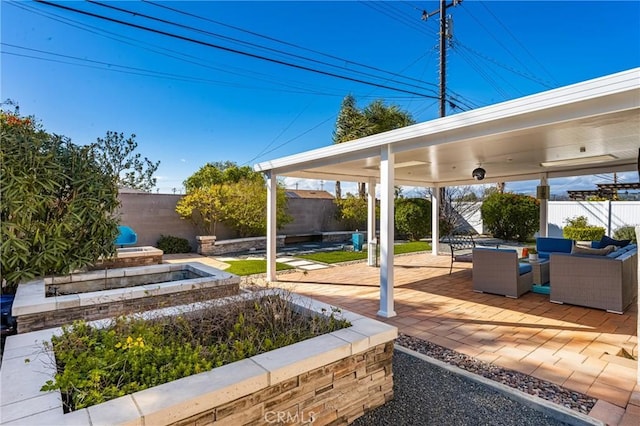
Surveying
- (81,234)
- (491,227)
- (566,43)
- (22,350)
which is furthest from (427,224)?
(22,350)

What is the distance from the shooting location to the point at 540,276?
6184mm

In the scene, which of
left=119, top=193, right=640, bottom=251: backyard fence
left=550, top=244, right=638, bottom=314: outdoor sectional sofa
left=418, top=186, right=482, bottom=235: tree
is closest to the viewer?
left=550, top=244, right=638, bottom=314: outdoor sectional sofa

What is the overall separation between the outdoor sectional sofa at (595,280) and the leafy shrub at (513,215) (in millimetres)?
10364

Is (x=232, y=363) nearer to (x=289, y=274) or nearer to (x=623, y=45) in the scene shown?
(x=289, y=274)

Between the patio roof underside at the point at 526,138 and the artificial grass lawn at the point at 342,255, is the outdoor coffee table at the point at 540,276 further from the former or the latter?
the artificial grass lawn at the point at 342,255

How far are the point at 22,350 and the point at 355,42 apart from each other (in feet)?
34.3

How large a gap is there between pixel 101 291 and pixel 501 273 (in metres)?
6.20

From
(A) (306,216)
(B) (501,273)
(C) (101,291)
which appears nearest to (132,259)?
(C) (101,291)

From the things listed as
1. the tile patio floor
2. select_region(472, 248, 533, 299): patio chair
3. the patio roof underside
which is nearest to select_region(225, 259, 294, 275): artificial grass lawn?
the tile patio floor

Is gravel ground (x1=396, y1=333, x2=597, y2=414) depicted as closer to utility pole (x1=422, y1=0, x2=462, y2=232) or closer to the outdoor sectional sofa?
the outdoor sectional sofa

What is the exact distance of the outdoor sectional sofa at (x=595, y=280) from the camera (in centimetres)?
478

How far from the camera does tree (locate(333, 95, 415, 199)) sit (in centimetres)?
1571

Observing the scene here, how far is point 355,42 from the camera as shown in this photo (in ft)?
33.1

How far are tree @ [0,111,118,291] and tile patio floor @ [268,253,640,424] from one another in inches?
120
